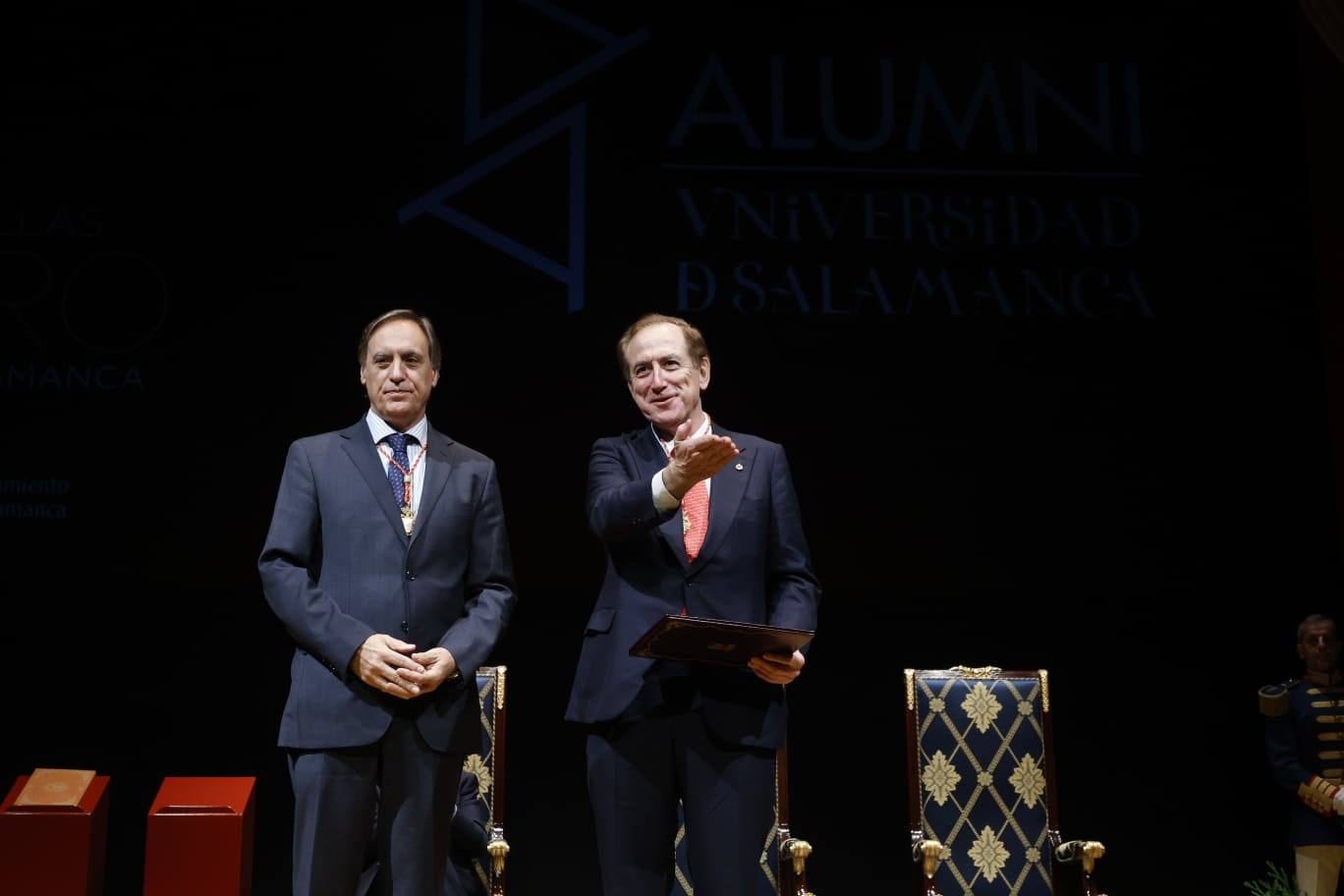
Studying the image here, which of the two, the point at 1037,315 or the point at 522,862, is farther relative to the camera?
the point at 1037,315

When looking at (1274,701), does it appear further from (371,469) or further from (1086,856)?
(371,469)

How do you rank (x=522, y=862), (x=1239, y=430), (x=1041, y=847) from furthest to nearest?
(x=1239, y=430) → (x=522, y=862) → (x=1041, y=847)

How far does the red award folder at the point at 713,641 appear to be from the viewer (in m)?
2.30

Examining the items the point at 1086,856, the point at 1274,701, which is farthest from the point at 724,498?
the point at 1274,701

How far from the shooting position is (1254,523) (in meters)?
4.40

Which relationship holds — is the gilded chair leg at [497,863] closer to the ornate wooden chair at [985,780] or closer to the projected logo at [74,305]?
the ornate wooden chair at [985,780]

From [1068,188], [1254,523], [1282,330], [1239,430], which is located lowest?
[1254,523]

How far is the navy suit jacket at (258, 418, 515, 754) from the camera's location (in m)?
2.51

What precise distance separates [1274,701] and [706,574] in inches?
99.3

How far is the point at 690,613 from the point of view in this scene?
253 centimetres

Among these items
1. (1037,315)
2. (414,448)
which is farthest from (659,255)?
(414,448)

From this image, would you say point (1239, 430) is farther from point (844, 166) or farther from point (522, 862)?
point (522, 862)

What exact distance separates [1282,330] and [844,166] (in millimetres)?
1625

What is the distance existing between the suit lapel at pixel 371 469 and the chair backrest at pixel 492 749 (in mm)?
1139
